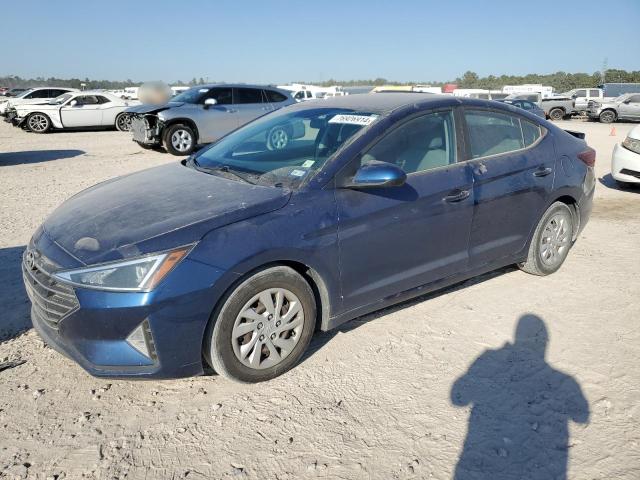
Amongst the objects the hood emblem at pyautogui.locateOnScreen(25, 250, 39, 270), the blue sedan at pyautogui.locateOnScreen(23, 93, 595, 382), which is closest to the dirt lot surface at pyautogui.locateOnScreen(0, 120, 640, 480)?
the blue sedan at pyautogui.locateOnScreen(23, 93, 595, 382)

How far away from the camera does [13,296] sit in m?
4.16

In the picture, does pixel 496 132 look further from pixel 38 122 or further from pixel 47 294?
pixel 38 122

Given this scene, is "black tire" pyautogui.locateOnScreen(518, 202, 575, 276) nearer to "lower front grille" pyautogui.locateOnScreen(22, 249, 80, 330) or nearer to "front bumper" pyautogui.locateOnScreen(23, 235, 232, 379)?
"front bumper" pyautogui.locateOnScreen(23, 235, 232, 379)

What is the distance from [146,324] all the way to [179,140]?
33.9 ft

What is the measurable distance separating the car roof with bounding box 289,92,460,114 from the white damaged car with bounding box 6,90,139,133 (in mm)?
15384

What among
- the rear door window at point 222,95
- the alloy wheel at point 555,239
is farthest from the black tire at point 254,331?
the rear door window at point 222,95

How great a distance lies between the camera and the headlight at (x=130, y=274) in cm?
262

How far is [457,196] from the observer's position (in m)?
3.71

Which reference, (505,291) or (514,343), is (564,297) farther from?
(514,343)

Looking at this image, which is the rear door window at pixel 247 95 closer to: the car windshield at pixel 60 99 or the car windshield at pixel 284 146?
the car windshield at pixel 60 99

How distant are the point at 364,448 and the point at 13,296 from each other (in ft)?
10.5

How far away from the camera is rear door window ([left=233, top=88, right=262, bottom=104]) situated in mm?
13117

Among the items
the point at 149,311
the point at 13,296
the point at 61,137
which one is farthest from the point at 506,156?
the point at 61,137

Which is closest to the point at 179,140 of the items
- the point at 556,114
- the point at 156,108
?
the point at 156,108
